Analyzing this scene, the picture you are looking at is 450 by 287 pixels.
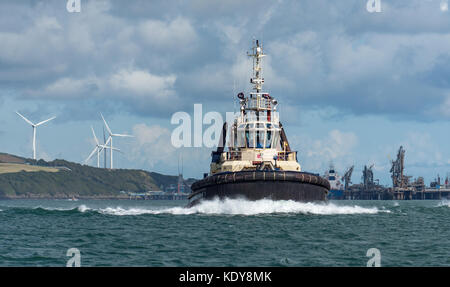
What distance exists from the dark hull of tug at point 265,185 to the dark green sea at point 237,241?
0.69 metres

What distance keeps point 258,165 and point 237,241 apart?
19.9 metres

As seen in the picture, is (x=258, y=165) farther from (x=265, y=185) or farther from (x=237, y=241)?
(x=237, y=241)

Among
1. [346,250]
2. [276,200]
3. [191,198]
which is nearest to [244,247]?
[346,250]

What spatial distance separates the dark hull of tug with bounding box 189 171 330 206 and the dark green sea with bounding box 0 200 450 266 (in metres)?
0.69

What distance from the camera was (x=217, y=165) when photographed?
6044cm

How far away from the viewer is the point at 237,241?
112 ft

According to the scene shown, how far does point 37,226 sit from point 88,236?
10753 millimetres

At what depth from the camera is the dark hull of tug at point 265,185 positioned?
1964 inches

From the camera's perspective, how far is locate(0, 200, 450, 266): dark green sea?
2802 centimetres

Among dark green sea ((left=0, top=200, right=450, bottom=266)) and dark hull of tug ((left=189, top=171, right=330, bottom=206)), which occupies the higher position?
dark hull of tug ((left=189, top=171, right=330, bottom=206))

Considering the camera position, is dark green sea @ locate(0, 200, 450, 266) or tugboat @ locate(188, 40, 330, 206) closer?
dark green sea @ locate(0, 200, 450, 266)

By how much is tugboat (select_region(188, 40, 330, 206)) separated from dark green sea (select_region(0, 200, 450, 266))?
1190mm

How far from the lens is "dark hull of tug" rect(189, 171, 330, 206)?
164 ft
